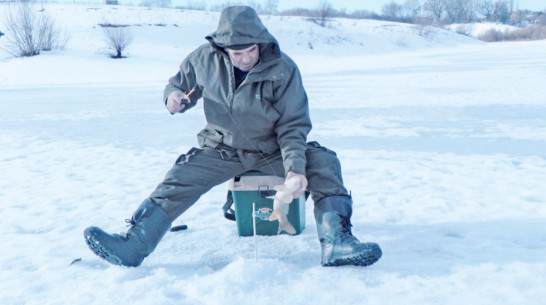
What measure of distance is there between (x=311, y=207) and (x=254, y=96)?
111 cm

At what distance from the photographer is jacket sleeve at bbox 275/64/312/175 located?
2689mm

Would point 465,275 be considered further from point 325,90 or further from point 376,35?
point 376,35

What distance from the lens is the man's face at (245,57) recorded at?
106 inches

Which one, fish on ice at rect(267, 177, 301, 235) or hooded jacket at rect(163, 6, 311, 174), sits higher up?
hooded jacket at rect(163, 6, 311, 174)

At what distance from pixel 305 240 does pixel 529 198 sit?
1.70 meters

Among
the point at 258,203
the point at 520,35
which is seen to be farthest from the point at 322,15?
the point at 258,203

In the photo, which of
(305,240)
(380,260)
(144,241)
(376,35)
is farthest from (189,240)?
(376,35)

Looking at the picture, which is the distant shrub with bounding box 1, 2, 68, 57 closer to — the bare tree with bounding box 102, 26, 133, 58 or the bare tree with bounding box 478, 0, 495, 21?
the bare tree with bounding box 102, 26, 133, 58

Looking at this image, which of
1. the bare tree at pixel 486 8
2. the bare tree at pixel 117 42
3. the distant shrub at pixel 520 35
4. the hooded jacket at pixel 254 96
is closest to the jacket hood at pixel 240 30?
the hooded jacket at pixel 254 96

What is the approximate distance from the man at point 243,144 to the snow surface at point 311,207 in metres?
0.16

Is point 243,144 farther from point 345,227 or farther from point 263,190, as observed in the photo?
point 345,227

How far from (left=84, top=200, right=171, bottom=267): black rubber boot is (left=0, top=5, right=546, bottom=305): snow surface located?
0.07m

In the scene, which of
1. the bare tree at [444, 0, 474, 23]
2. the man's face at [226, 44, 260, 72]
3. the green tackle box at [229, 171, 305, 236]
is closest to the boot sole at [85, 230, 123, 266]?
the green tackle box at [229, 171, 305, 236]

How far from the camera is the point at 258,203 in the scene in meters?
2.91
